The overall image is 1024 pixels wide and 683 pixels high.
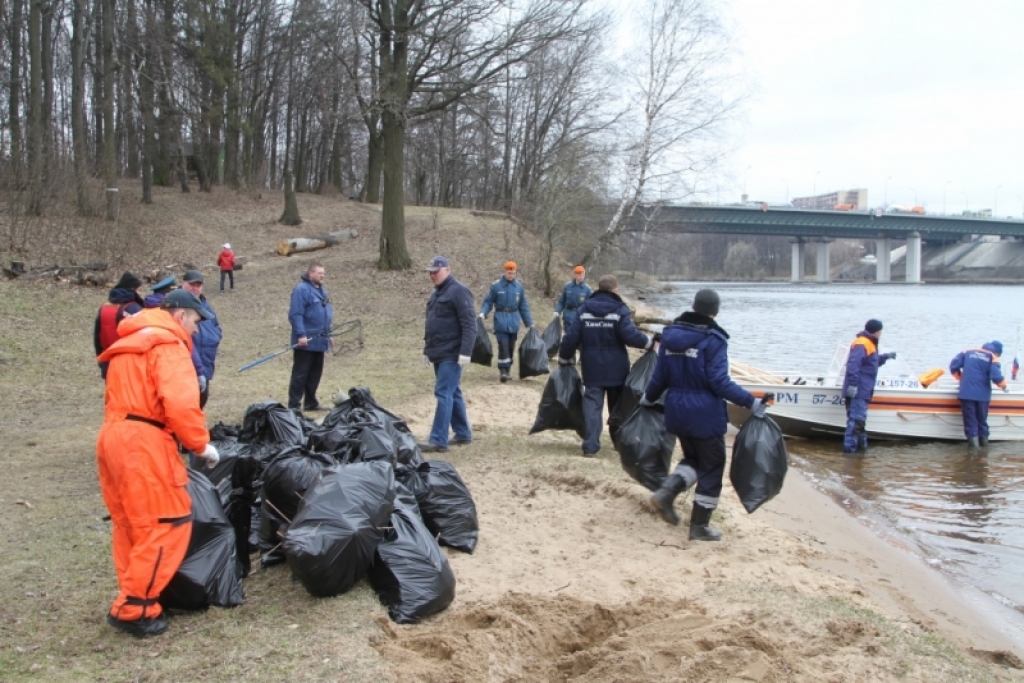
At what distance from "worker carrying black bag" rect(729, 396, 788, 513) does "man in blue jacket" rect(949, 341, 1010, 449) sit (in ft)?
25.3

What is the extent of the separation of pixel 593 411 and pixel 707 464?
2.18 metres

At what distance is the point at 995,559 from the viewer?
7203 mm

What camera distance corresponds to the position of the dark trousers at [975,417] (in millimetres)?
11961

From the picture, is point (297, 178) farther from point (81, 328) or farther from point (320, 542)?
point (320, 542)

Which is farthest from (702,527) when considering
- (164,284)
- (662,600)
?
(164,284)

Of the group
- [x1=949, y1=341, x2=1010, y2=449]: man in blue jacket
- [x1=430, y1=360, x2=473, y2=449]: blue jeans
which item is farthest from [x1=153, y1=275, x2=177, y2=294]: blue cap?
[x1=949, y1=341, x2=1010, y2=449]: man in blue jacket

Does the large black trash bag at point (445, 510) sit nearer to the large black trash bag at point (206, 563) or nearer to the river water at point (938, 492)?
the large black trash bag at point (206, 563)

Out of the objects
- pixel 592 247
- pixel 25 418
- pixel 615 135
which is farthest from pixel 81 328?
pixel 615 135

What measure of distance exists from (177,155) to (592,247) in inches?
782

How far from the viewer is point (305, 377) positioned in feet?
29.6

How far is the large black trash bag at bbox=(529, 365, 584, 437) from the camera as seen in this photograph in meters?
7.85

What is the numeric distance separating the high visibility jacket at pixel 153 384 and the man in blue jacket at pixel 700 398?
319 centimetres

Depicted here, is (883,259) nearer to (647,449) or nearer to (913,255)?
(913,255)

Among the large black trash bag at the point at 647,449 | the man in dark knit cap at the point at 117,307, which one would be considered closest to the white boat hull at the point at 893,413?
the large black trash bag at the point at 647,449
